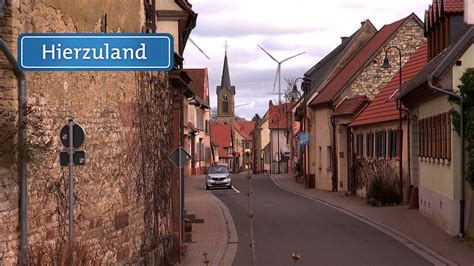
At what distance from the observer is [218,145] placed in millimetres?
110688

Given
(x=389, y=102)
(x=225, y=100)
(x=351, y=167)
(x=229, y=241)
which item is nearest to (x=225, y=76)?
(x=225, y=100)

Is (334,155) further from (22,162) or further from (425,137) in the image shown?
(22,162)

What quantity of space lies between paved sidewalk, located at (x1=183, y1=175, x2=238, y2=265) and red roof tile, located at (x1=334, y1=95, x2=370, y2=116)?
816 centimetres

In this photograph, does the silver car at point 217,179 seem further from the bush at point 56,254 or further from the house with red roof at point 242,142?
the house with red roof at point 242,142

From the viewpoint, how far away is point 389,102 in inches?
1393

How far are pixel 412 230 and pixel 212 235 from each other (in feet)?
18.8

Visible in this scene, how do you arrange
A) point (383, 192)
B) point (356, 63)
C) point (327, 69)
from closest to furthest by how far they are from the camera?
point (383, 192) < point (356, 63) < point (327, 69)

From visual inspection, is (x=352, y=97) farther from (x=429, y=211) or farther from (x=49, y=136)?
(x=49, y=136)

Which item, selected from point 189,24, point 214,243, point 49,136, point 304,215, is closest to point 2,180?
point 49,136

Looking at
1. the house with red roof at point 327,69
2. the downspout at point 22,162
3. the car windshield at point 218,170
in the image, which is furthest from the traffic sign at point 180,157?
the car windshield at point 218,170

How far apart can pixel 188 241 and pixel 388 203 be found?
12.5 metres

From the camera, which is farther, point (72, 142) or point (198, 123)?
point (198, 123)

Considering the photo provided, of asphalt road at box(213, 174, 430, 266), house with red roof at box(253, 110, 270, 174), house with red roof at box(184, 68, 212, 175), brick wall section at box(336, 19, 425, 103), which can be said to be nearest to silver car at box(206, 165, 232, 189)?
brick wall section at box(336, 19, 425, 103)

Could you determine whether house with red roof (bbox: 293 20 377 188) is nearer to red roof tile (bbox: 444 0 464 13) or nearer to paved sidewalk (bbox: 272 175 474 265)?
paved sidewalk (bbox: 272 175 474 265)
